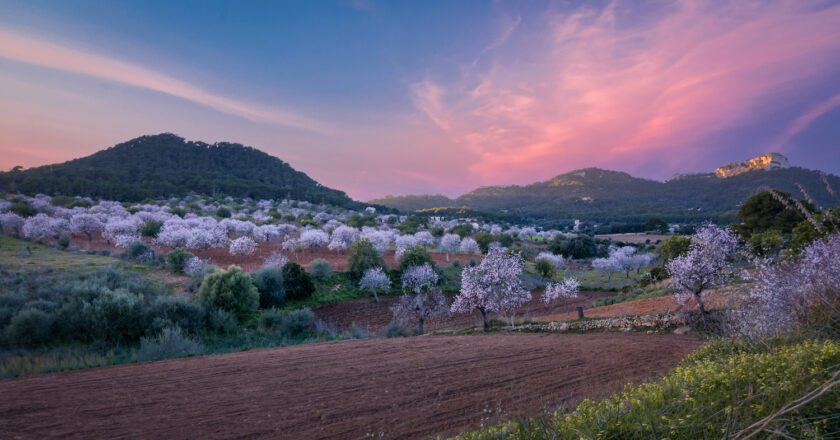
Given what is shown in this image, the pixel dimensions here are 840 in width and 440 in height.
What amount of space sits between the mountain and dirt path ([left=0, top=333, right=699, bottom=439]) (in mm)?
50078

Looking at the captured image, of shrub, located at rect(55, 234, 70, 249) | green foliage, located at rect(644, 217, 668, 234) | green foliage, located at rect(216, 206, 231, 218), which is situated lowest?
shrub, located at rect(55, 234, 70, 249)

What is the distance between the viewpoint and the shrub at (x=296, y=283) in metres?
26.8

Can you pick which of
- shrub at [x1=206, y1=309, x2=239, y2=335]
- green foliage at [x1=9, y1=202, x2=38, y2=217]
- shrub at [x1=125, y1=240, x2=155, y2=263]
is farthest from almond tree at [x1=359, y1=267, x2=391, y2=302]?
green foliage at [x1=9, y1=202, x2=38, y2=217]

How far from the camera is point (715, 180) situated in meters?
97.0

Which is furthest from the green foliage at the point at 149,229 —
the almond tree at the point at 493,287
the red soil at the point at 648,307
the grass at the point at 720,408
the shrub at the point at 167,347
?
the grass at the point at 720,408

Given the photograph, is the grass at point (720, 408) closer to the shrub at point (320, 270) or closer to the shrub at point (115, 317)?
the shrub at point (115, 317)

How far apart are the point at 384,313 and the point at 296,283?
7093 millimetres

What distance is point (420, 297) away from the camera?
86.8 ft

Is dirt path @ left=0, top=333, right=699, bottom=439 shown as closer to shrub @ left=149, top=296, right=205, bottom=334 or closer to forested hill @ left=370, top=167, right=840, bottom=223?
shrub @ left=149, top=296, right=205, bottom=334

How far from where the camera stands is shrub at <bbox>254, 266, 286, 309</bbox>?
24734 mm

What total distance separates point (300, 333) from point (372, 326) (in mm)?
6200

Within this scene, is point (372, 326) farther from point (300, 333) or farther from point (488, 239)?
point (488, 239)

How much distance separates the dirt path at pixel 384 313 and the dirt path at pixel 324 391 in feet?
39.9

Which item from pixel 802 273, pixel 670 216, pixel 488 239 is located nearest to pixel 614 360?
pixel 802 273
